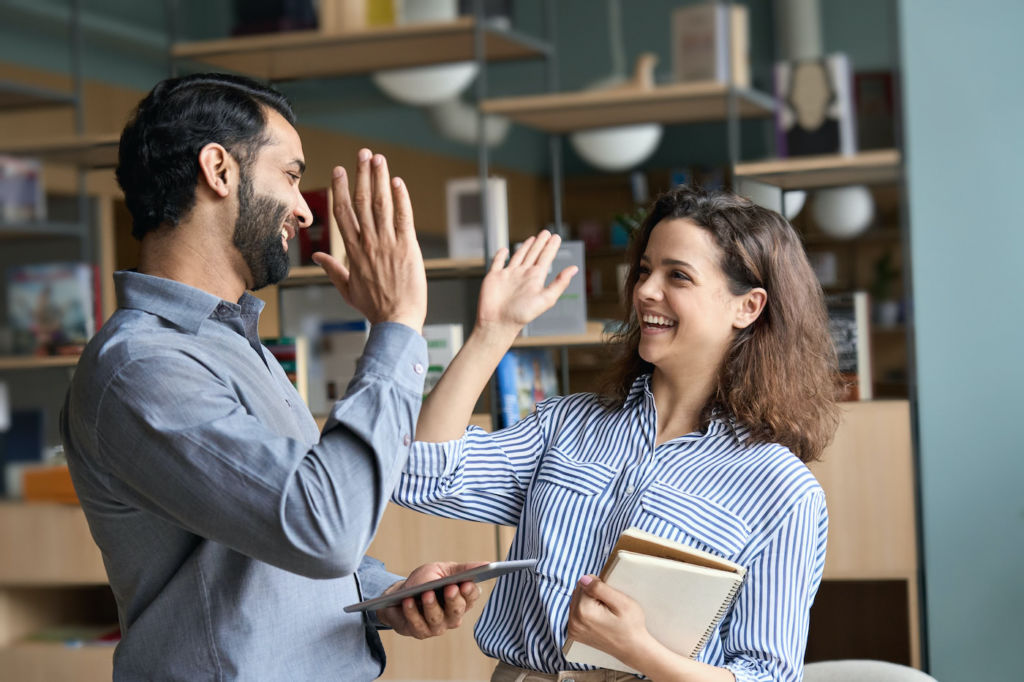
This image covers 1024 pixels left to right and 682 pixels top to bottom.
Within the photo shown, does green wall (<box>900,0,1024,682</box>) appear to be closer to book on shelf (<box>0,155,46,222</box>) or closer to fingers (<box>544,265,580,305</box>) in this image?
fingers (<box>544,265,580,305</box>)

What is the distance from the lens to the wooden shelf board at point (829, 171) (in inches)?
105

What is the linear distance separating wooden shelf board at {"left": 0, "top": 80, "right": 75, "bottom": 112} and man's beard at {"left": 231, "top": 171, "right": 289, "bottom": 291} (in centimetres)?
251

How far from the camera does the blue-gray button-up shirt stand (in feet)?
3.43

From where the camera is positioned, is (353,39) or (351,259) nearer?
(351,259)

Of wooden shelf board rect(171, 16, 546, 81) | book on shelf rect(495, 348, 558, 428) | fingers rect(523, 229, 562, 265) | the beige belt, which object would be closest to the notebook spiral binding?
the beige belt

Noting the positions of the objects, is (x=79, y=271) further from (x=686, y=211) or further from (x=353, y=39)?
(x=686, y=211)

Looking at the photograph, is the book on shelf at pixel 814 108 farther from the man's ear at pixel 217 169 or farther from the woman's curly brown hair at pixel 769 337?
the man's ear at pixel 217 169

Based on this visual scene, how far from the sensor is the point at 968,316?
2979mm

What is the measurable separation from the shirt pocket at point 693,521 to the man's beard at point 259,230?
1.92 ft

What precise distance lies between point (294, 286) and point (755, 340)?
133cm

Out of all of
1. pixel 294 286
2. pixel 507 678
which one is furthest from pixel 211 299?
pixel 294 286

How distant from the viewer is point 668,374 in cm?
156

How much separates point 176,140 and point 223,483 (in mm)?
429

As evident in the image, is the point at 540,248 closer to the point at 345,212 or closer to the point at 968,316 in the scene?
the point at 345,212
